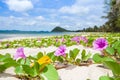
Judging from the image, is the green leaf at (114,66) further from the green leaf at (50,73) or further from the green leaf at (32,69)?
the green leaf at (32,69)

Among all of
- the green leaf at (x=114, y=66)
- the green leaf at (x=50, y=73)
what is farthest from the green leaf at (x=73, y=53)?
the green leaf at (x=114, y=66)

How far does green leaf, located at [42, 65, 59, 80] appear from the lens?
1.82 m

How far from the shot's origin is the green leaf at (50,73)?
1.82 metres

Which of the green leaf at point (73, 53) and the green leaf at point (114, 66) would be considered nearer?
the green leaf at point (114, 66)

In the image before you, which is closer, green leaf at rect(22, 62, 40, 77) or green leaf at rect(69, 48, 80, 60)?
green leaf at rect(22, 62, 40, 77)

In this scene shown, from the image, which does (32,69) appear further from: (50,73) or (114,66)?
(114,66)

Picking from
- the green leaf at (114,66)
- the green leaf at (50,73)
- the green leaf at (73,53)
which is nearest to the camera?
the green leaf at (114,66)

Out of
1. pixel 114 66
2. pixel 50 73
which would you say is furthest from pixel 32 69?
pixel 114 66

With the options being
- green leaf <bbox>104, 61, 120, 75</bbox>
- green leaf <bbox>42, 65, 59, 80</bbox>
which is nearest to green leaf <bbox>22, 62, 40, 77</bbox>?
green leaf <bbox>42, 65, 59, 80</bbox>

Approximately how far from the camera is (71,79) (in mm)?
2137

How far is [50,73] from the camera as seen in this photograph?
6.07ft

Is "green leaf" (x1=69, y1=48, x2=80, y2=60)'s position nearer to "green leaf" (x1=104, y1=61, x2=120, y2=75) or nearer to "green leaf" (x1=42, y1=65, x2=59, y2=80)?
"green leaf" (x1=42, y1=65, x2=59, y2=80)

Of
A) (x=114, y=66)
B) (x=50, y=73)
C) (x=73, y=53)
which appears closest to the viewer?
(x=114, y=66)

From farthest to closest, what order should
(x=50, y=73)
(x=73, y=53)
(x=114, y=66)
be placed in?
(x=73, y=53) < (x=50, y=73) < (x=114, y=66)
